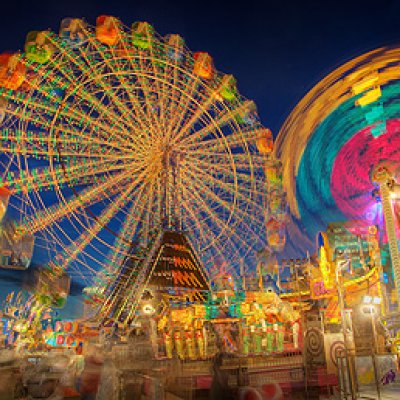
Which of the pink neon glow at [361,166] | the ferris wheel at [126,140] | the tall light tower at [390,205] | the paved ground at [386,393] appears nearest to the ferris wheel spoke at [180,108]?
the ferris wheel at [126,140]

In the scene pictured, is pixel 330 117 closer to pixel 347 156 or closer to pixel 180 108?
pixel 347 156

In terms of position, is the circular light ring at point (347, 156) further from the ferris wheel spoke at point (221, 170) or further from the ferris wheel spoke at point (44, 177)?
the ferris wheel spoke at point (44, 177)

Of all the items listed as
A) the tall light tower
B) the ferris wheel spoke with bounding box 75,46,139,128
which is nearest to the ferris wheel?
the ferris wheel spoke with bounding box 75,46,139,128

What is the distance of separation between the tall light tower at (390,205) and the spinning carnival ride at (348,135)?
122 inches

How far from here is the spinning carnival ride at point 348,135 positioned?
1678 cm

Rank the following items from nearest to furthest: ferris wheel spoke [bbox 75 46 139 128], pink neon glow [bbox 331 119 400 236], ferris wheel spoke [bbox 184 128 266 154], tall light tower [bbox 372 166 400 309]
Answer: tall light tower [bbox 372 166 400 309], pink neon glow [bbox 331 119 400 236], ferris wheel spoke [bbox 75 46 139 128], ferris wheel spoke [bbox 184 128 266 154]

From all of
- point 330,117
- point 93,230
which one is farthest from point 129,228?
point 330,117

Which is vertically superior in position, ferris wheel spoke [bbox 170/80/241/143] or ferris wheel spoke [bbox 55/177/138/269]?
ferris wheel spoke [bbox 170/80/241/143]

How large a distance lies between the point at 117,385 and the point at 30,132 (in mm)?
13501

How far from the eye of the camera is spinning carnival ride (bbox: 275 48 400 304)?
1678 cm

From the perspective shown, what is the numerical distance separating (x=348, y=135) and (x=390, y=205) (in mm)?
8383

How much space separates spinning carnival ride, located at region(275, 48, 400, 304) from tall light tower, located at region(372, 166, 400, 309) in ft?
10.1

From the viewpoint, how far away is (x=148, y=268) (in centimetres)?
2383

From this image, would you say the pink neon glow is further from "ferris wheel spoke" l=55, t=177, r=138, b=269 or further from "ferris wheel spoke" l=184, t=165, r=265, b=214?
"ferris wheel spoke" l=55, t=177, r=138, b=269
